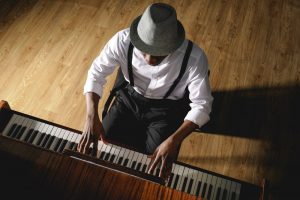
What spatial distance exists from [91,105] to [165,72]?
0.58 metres

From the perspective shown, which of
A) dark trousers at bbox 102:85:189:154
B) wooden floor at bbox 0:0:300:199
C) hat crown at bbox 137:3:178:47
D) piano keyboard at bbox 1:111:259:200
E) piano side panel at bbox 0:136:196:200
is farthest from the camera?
wooden floor at bbox 0:0:300:199

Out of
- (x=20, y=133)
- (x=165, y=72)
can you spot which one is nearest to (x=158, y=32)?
(x=165, y=72)

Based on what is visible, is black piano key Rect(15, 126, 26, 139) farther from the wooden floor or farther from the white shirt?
the wooden floor

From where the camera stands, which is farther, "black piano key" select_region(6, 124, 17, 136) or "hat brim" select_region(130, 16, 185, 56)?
"black piano key" select_region(6, 124, 17, 136)

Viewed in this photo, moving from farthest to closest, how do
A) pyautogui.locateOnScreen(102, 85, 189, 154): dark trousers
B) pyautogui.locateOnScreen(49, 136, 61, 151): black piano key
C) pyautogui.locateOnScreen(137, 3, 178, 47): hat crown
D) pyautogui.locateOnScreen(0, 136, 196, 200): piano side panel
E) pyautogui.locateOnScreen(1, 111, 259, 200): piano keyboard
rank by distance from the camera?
pyautogui.locateOnScreen(102, 85, 189, 154): dark trousers
pyautogui.locateOnScreen(49, 136, 61, 151): black piano key
pyautogui.locateOnScreen(1, 111, 259, 200): piano keyboard
pyautogui.locateOnScreen(137, 3, 178, 47): hat crown
pyautogui.locateOnScreen(0, 136, 196, 200): piano side panel

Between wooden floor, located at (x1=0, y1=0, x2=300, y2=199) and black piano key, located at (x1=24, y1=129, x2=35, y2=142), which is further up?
wooden floor, located at (x1=0, y1=0, x2=300, y2=199)

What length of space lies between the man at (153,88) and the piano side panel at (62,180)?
418 mm

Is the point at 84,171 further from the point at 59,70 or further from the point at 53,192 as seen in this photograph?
the point at 59,70

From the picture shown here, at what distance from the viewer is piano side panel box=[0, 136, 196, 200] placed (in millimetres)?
1253

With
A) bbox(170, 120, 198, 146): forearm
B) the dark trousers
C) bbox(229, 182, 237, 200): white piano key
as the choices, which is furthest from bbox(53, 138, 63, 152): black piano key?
bbox(229, 182, 237, 200): white piano key

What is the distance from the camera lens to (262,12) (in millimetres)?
3859

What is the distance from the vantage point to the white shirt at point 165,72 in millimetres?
1971

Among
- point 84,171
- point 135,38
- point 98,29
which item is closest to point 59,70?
point 98,29

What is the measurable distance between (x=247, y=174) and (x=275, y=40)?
5.99 feet
